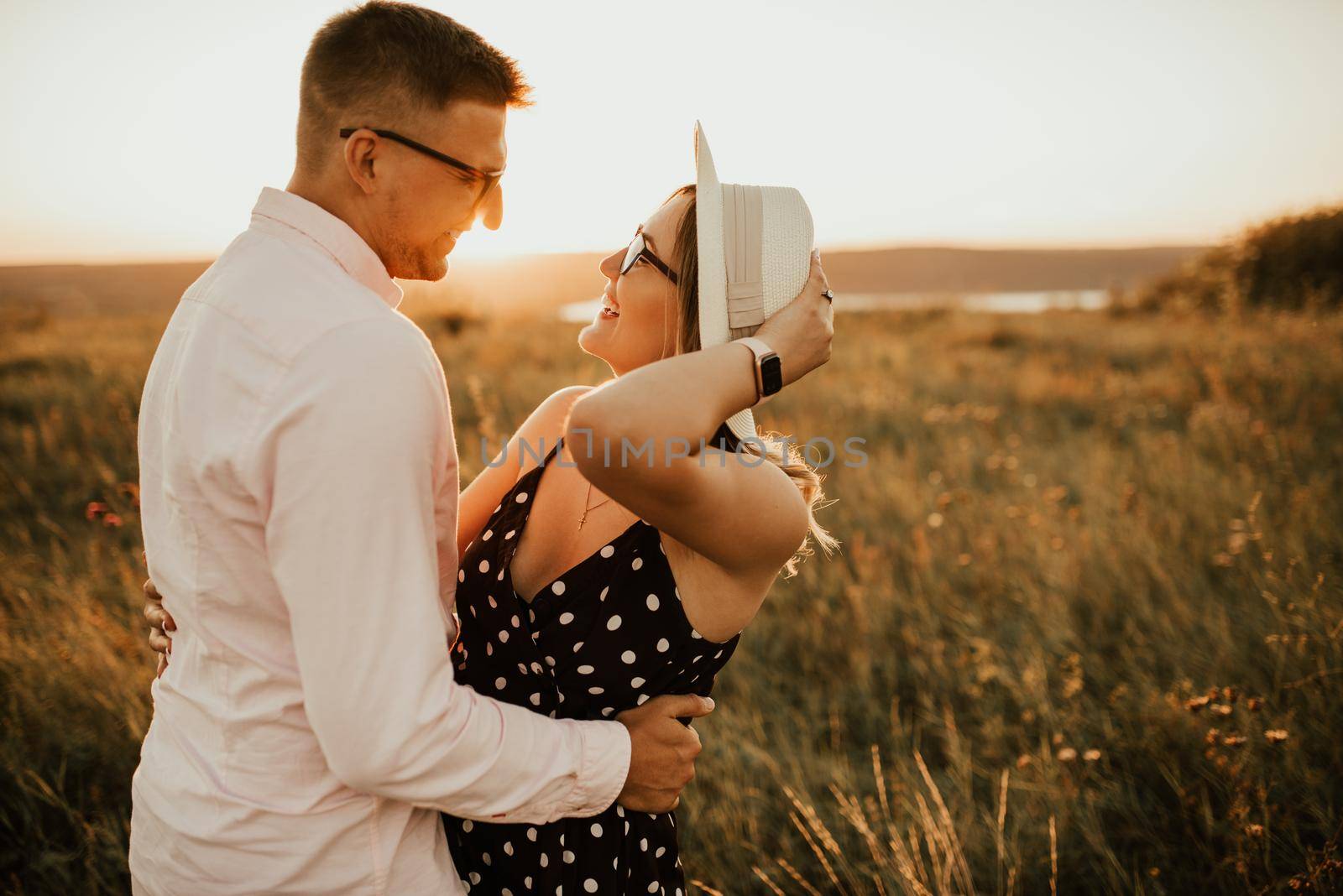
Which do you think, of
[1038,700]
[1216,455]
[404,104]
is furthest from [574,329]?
[404,104]

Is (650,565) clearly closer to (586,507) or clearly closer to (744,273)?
(586,507)

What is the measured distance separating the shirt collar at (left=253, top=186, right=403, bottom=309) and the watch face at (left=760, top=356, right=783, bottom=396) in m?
0.75

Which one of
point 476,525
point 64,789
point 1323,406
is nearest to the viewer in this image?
point 476,525

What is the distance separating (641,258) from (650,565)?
0.76m

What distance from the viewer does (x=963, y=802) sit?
2977 millimetres

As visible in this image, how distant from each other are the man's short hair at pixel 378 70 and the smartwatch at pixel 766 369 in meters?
0.77

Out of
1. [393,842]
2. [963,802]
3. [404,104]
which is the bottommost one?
[963,802]

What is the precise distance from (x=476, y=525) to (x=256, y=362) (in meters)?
1.05

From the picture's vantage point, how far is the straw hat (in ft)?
5.48

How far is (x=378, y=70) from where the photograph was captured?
4.81 feet

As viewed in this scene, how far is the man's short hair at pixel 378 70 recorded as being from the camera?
147cm

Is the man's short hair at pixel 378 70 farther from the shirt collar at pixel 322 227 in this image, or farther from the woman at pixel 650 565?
the woman at pixel 650 565

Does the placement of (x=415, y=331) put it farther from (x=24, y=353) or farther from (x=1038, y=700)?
(x=24, y=353)

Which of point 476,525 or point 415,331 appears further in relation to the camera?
point 476,525
